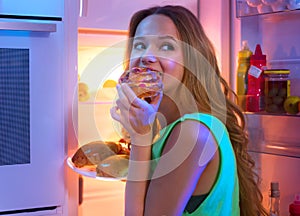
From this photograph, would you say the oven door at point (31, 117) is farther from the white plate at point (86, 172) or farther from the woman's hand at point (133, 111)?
the woman's hand at point (133, 111)

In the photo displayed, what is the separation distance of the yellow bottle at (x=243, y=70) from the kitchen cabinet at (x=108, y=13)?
350mm

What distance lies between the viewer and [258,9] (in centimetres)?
Result: 147

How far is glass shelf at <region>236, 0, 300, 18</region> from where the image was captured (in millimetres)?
1372

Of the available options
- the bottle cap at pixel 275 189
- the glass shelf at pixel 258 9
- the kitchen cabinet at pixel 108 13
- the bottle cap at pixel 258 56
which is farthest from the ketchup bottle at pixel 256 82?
the kitchen cabinet at pixel 108 13

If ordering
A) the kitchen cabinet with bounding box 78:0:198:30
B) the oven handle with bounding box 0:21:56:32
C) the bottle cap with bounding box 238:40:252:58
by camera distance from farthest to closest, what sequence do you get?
the bottle cap with bounding box 238:40:252:58
the kitchen cabinet with bounding box 78:0:198:30
the oven handle with bounding box 0:21:56:32

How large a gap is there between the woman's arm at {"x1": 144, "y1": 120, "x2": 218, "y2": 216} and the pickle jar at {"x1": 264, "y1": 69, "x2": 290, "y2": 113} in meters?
0.60

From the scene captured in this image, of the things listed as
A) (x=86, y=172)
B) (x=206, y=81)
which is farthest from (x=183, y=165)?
(x=86, y=172)

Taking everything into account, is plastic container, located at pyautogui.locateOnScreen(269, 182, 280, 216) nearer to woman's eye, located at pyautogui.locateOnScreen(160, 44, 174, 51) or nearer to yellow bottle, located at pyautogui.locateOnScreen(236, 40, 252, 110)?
yellow bottle, located at pyautogui.locateOnScreen(236, 40, 252, 110)

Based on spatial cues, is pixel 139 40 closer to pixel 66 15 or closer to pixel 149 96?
pixel 149 96

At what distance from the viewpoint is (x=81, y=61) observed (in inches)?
64.4

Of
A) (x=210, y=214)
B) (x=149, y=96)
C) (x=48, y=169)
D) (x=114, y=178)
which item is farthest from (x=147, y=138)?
(x=48, y=169)

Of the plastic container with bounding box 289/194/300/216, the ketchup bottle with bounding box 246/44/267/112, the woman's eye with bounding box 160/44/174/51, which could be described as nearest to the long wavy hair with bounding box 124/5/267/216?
the woman's eye with bounding box 160/44/174/51

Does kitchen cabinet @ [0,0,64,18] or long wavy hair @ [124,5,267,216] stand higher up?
kitchen cabinet @ [0,0,64,18]

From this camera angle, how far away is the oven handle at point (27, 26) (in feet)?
4.08
